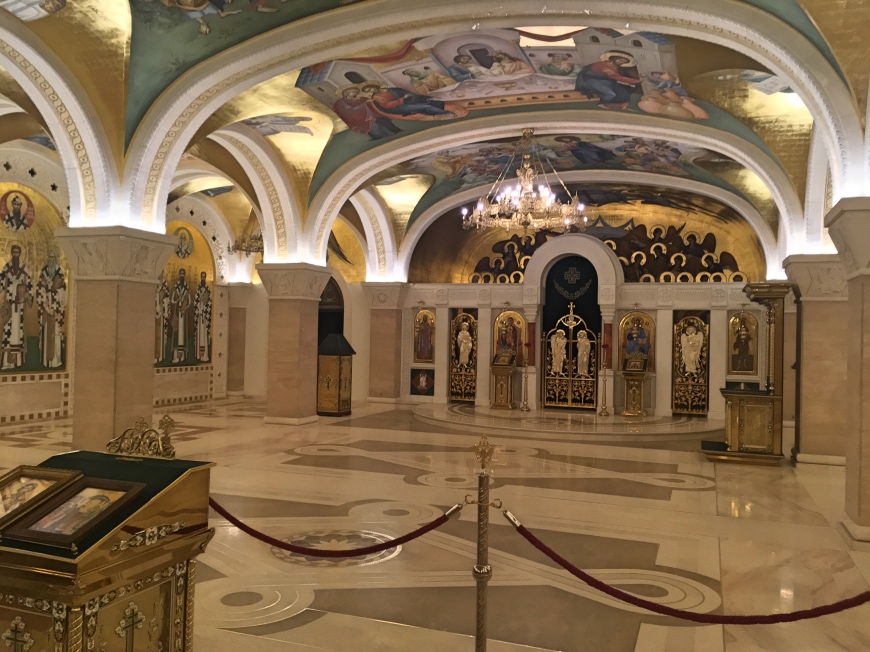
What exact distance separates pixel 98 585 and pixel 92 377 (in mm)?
6639

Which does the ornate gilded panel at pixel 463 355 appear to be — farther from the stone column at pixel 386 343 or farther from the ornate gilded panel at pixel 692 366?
the ornate gilded panel at pixel 692 366

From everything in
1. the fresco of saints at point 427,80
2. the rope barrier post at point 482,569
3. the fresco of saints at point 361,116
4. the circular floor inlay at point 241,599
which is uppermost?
the fresco of saints at point 427,80

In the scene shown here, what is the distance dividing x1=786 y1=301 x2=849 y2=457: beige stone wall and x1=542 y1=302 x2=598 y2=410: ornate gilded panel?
284 inches

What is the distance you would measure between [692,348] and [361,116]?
360 inches

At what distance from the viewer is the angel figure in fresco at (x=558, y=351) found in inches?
681

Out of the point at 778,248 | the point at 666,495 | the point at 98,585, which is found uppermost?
the point at 778,248

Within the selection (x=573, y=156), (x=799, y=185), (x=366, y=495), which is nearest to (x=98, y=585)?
(x=366, y=495)

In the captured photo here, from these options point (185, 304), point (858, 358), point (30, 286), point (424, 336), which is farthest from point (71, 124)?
point (424, 336)

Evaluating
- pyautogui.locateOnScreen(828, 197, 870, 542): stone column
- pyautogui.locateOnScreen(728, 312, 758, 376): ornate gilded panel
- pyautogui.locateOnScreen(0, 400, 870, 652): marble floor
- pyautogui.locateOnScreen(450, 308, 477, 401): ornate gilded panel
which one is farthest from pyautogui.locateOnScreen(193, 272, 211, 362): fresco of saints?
pyautogui.locateOnScreen(828, 197, 870, 542): stone column

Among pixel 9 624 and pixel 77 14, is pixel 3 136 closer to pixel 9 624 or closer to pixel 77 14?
pixel 77 14

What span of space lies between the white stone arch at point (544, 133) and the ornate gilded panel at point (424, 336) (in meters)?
5.09

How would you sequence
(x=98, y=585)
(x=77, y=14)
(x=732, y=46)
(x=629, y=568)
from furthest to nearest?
1. (x=77, y=14)
2. (x=732, y=46)
3. (x=629, y=568)
4. (x=98, y=585)

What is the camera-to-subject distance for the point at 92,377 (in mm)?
8805

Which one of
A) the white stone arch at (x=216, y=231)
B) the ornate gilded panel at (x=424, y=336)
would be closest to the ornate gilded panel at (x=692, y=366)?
the ornate gilded panel at (x=424, y=336)
